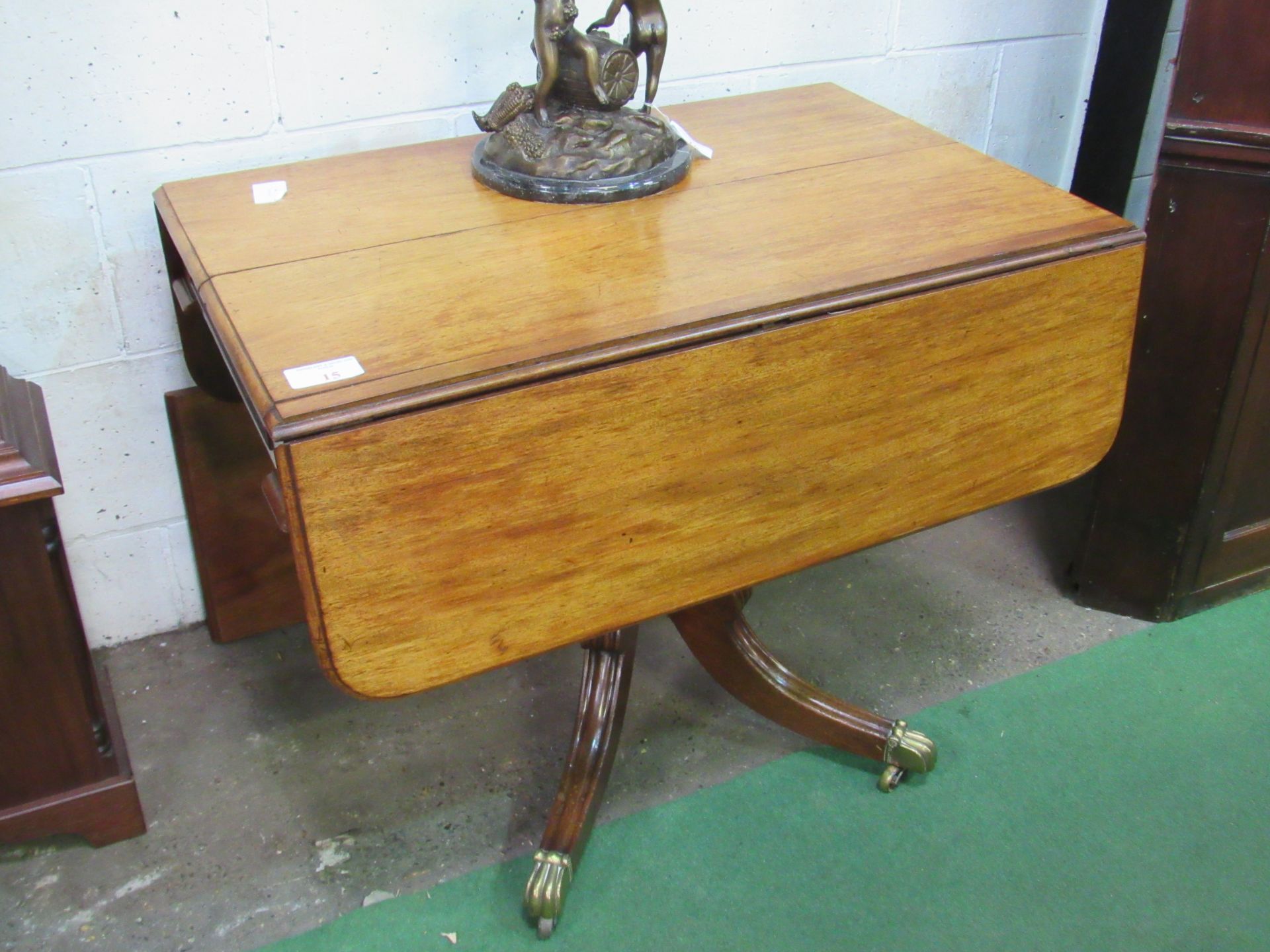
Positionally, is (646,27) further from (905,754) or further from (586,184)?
(905,754)

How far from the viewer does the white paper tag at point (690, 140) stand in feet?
5.14

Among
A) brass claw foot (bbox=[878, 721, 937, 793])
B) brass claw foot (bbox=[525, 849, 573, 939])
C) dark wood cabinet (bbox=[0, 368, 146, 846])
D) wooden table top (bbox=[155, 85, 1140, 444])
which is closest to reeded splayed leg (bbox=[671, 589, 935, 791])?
brass claw foot (bbox=[878, 721, 937, 793])

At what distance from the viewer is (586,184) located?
141 centimetres

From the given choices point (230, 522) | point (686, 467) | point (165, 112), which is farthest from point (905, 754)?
point (165, 112)

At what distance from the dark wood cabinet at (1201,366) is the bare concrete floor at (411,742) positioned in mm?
149

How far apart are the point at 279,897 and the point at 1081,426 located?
3.72 ft

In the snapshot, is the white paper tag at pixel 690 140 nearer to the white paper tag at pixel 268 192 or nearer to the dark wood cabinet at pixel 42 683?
the white paper tag at pixel 268 192

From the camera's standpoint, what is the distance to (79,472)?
1793 millimetres

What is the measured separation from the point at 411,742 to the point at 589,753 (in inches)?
12.7

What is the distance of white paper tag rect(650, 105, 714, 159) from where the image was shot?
1.57 m

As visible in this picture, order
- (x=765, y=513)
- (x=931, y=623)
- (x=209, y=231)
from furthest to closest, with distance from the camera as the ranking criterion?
(x=931, y=623) → (x=209, y=231) → (x=765, y=513)

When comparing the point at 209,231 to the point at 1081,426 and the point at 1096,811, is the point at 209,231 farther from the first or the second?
the point at 1096,811

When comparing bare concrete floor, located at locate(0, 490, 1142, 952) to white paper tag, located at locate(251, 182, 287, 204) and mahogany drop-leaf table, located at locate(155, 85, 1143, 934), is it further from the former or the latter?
Result: white paper tag, located at locate(251, 182, 287, 204)

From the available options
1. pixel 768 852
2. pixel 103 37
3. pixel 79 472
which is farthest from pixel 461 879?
pixel 103 37
